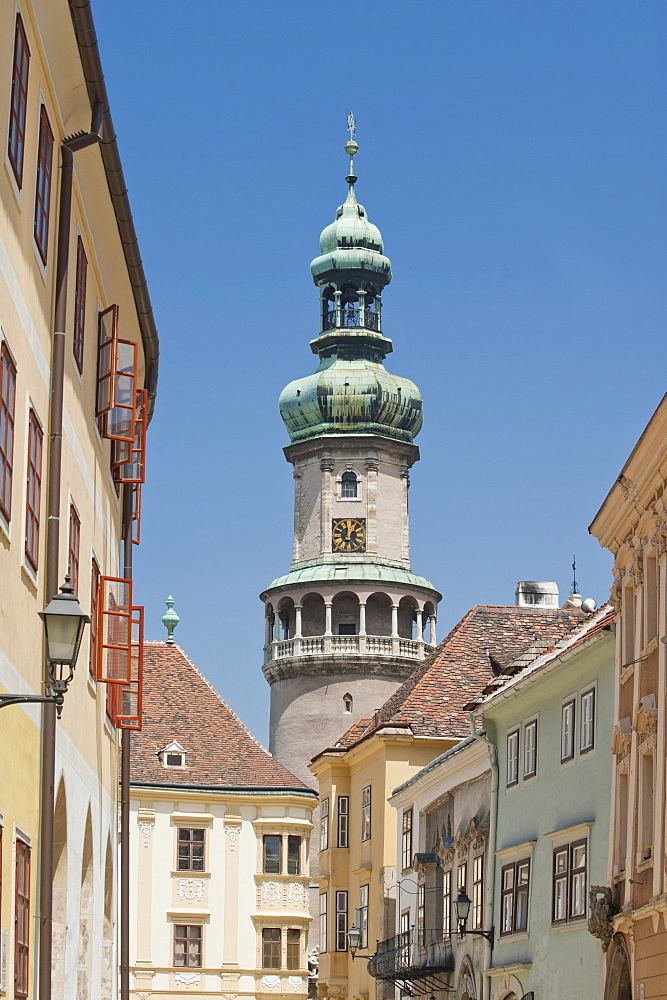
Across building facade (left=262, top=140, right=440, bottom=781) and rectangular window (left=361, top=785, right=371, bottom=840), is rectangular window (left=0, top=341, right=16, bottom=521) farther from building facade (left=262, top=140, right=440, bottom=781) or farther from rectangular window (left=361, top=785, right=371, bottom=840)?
building facade (left=262, top=140, right=440, bottom=781)

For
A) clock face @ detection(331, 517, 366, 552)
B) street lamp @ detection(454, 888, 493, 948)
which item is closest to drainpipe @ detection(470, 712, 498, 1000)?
street lamp @ detection(454, 888, 493, 948)

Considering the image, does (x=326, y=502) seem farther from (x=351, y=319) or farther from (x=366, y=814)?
(x=366, y=814)

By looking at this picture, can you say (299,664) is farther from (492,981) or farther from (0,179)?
(0,179)

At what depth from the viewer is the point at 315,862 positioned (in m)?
80.9

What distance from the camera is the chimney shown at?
5416cm

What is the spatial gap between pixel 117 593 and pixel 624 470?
25.4ft

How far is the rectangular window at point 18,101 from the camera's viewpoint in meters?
14.7

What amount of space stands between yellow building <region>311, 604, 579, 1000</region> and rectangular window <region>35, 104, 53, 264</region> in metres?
31.6

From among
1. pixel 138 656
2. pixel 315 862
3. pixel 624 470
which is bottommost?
pixel 315 862

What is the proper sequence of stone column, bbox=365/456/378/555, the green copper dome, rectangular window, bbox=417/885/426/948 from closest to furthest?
rectangular window, bbox=417/885/426/948 → stone column, bbox=365/456/378/555 → the green copper dome

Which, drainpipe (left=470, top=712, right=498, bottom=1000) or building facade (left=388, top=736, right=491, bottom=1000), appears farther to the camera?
building facade (left=388, top=736, right=491, bottom=1000)

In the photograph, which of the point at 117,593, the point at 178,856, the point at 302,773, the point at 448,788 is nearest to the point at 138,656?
the point at 117,593

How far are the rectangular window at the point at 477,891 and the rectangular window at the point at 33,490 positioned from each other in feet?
76.6

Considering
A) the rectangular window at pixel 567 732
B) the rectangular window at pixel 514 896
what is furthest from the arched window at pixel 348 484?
the rectangular window at pixel 567 732
